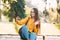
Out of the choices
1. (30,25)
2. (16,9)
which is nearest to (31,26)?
(30,25)

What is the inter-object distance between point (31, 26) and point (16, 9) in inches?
7.5

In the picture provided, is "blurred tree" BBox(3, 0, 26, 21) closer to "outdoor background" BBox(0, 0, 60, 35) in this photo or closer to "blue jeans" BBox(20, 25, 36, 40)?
"outdoor background" BBox(0, 0, 60, 35)

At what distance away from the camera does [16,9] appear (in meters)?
1.74

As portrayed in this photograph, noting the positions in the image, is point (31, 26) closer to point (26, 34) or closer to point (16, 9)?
point (26, 34)

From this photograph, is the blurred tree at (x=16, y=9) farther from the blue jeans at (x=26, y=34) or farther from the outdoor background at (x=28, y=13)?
the blue jeans at (x=26, y=34)

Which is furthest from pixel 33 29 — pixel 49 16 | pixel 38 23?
pixel 49 16

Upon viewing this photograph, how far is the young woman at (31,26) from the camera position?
1737 millimetres

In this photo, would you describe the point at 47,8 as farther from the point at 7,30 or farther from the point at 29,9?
the point at 7,30

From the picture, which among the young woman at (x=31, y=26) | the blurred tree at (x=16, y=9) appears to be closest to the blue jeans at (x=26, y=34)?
the young woman at (x=31, y=26)

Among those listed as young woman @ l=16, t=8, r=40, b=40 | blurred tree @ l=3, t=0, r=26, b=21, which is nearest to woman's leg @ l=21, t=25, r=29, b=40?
young woman @ l=16, t=8, r=40, b=40

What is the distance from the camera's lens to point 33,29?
1.75 m

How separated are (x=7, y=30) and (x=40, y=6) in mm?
342

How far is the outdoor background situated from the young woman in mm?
34

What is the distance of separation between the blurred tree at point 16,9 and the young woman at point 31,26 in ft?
0.17
